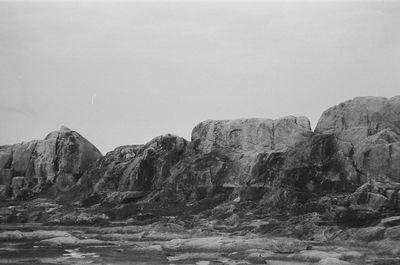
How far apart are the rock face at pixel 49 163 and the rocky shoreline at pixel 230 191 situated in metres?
0.33

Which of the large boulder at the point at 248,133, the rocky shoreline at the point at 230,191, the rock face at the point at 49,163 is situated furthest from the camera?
the rock face at the point at 49,163

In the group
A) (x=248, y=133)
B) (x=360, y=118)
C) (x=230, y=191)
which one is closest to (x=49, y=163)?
(x=248, y=133)

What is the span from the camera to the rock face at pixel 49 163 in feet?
470

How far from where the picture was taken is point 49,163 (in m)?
147

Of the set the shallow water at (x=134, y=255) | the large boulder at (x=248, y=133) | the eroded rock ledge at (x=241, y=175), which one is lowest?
the shallow water at (x=134, y=255)

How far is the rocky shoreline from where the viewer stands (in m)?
68.6

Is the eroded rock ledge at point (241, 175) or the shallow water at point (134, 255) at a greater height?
the eroded rock ledge at point (241, 175)

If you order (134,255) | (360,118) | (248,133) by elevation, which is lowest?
(134,255)

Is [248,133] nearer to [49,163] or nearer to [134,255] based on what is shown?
[49,163]

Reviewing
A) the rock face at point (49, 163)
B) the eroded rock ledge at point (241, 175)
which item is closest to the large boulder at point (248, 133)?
the eroded rock ledge at point (241, 175)

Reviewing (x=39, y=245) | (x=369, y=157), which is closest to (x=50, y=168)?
(x=39, y=245)

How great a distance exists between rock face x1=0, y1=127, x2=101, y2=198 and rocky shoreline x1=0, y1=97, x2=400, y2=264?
0.33m

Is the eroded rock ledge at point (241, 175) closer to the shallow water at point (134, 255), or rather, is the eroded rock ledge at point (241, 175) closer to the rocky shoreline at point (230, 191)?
the rocky shoreline at point (230, 191)

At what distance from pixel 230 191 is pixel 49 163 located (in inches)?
2330
